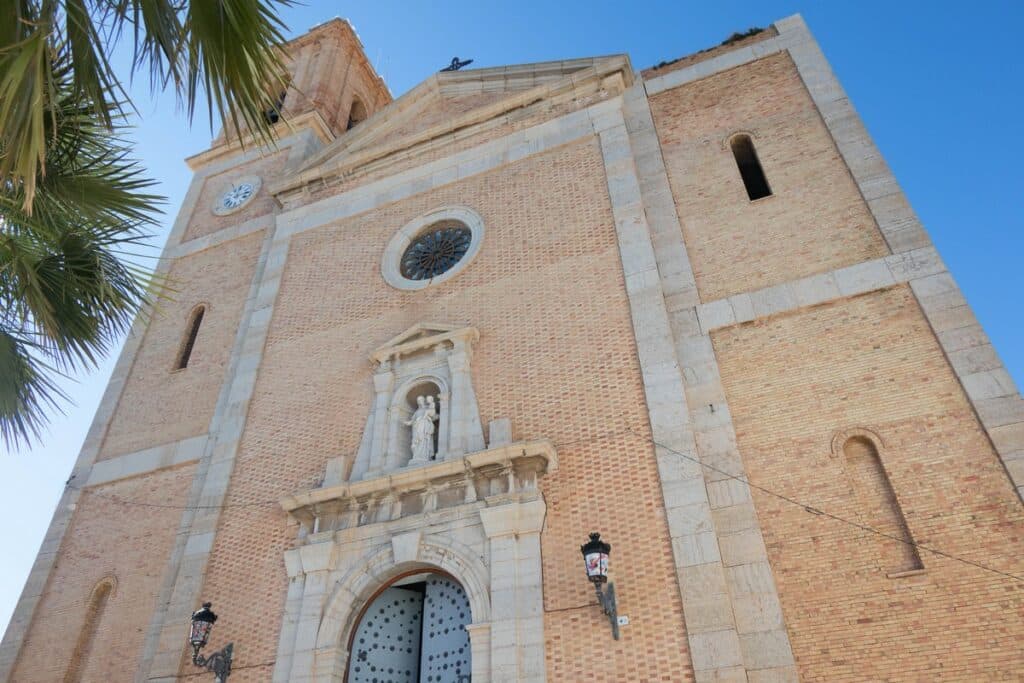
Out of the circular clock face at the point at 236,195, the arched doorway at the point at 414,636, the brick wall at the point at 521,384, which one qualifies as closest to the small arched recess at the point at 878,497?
the brick wall at the point at 521,384

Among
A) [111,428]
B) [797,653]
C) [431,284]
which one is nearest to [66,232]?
[431,284]

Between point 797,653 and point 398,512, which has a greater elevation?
point 398,512

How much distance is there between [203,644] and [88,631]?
9.75ft

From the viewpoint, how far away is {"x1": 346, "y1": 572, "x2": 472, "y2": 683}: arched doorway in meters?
9.62

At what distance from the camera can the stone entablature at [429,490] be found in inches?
383

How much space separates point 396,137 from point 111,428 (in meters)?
8.07

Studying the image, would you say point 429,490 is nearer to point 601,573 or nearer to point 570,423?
point 570,423

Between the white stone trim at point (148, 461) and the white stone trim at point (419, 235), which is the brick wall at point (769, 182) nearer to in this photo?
the white stone trim at point (419, 235)

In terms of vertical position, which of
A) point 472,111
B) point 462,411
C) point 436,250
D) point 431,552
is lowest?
point 431,552

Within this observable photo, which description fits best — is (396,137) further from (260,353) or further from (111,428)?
(111,428)

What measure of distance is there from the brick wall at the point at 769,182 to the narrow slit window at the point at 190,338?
9.82m

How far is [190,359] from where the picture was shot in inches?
580

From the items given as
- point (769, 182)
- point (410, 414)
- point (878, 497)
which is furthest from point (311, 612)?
point (769, 182)

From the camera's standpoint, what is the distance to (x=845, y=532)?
8102mm
